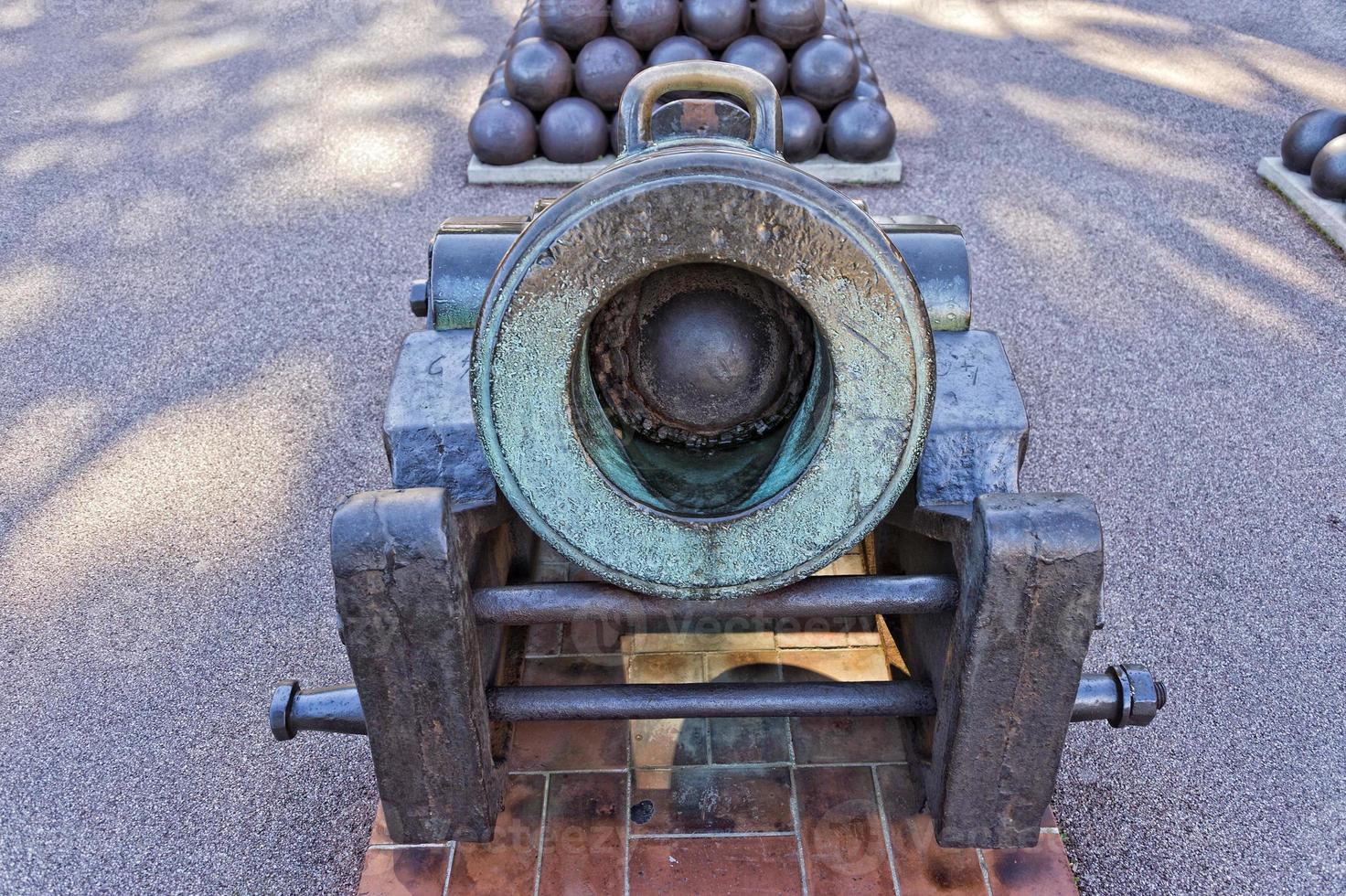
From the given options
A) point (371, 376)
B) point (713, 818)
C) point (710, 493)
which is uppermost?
point (710, 493)

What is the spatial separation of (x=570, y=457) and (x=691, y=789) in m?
0.82

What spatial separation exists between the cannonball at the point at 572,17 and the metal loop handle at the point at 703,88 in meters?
2.77

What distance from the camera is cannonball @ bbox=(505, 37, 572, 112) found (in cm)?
432

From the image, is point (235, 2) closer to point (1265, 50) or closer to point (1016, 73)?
point (1016, 73)

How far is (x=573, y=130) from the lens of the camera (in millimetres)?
4352

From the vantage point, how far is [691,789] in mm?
2021

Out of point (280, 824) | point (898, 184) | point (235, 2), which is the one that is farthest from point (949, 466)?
point (235, 2)

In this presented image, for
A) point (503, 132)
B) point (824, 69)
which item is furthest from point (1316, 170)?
point (503, 132)

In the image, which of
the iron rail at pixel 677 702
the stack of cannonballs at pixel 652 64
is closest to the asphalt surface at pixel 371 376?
the stack of cannonballs at pixel 652 64

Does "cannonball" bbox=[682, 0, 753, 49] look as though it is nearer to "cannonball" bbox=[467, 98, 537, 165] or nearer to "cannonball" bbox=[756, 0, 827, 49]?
"cannonball" bbox=[756, 0, 827, 49]

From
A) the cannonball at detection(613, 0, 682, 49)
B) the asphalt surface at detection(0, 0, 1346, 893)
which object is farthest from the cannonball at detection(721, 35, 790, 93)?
the asphalt surface at detection(0, 0, 1346, 893)

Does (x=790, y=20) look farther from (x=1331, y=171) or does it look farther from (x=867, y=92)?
(x=1331, y=171)

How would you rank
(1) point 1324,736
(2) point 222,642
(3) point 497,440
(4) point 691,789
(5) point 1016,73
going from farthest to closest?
(5) point 1016,73
(2) point 222,642
(1) point 1324,736
(4) point 691,789
(3) point 497,440

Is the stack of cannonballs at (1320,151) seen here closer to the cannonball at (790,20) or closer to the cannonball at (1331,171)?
the cannonball at (1331,171)
